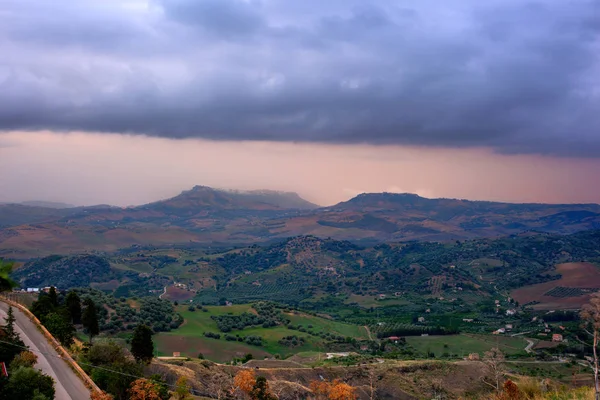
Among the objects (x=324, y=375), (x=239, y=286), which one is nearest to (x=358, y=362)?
(x=324, y=375)

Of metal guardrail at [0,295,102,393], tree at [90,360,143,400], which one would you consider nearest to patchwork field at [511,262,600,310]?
metal guardrail at [0,295,102,393]

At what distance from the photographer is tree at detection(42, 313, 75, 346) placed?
41188 mm

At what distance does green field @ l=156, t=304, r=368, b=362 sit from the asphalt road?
2698 centimetres

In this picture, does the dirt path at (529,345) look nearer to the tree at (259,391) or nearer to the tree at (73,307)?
the tree at (259,391)

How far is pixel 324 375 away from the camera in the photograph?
55969 mm

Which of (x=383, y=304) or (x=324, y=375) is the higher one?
(x=324, y=375)

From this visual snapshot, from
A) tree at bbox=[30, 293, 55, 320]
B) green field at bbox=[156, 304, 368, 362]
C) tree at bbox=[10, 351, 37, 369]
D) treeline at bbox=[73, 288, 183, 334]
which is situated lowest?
green field at bbox=[156, 304, 368, 362]

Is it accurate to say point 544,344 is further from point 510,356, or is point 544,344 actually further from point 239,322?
point 239,322

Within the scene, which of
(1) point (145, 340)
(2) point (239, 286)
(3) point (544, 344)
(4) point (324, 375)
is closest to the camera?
(1) point (145, 340)

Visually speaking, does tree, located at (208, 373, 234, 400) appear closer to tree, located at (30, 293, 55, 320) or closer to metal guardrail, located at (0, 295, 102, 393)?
metal guardrail, located at (0, 295, 102, 393)

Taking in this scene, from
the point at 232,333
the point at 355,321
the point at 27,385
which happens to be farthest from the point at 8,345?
the point at 355,321

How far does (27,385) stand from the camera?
25453mm

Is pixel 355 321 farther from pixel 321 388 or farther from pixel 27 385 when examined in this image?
pixel 27 385

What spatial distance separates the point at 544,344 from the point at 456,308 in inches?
2012
